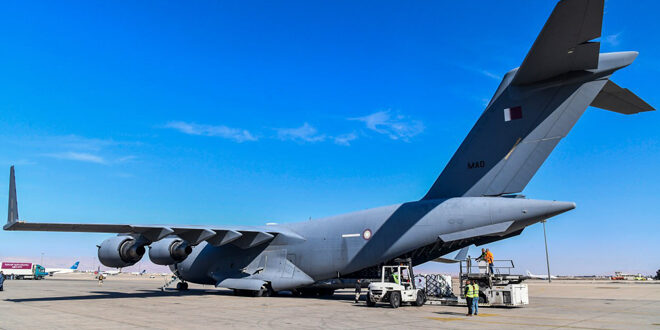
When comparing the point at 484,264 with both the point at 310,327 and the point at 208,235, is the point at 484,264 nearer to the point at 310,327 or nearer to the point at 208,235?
the point at 310,327

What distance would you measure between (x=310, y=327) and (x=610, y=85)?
962 cm

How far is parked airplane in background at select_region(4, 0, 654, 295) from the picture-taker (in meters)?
Result: 11.2

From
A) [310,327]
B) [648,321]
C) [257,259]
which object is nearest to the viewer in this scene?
[310,327]

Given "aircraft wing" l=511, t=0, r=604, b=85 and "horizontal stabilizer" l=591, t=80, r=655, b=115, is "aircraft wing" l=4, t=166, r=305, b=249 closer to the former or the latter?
"aircraft wing" l=511, t=0, r=604, b=85

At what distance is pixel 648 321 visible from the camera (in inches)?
394

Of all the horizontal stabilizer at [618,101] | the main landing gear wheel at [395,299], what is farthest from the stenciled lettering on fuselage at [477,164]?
the main landing gear wheel at [395,299]

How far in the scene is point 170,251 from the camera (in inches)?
780

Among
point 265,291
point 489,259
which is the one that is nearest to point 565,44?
point 489,259

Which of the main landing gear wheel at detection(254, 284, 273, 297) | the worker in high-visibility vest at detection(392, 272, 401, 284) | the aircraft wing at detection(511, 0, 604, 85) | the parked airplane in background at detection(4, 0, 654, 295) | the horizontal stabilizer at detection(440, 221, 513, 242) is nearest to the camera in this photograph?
the aircraft wing at detection(511, 0, 604, 85)

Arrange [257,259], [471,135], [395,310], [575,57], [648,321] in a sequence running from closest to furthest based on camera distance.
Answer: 1. [648,321]
2. [575,57]
3. [395,310]
4. [471,135]
5. [257,259]

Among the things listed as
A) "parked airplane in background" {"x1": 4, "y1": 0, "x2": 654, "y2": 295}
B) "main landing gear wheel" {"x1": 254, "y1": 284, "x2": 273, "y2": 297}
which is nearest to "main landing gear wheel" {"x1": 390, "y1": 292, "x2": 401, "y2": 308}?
"parked airplane in background" {"x1": 4, "y1": 0, "x2": 654, "y2": 295}

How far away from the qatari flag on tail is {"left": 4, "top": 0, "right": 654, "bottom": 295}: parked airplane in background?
0.09 feet

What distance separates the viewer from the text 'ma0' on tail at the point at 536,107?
1051cm

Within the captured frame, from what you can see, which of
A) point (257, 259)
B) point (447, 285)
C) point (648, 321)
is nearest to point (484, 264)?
point (447, 285)
